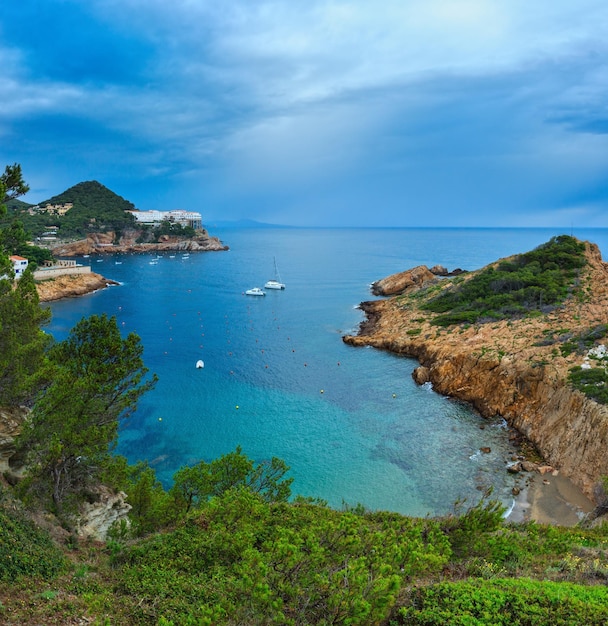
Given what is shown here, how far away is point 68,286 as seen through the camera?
71125 mm

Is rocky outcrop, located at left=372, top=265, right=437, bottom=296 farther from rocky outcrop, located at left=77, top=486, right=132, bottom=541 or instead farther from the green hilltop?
the green hilltop

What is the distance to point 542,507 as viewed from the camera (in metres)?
21.9

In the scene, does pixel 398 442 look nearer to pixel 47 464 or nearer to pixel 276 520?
pixel 276 520

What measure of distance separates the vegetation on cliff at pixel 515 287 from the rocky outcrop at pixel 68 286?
175 feet

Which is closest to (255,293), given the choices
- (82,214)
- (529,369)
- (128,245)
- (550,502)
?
(529,369)

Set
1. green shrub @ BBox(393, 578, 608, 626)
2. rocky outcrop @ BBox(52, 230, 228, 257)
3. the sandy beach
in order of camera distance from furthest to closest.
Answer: rocky outcrop @ BBox(52, 230, 228, 257)
the sandy beach
green shrub @ BBox(393, 578, 608, 626)

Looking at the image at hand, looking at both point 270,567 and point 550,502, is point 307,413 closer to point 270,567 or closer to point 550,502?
point 550,502

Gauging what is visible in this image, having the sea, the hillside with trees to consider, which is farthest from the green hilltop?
the hillside with trees

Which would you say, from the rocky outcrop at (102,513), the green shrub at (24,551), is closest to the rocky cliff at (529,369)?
the rocky outcrop at (102,513)

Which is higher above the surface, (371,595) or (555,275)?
(555,275)

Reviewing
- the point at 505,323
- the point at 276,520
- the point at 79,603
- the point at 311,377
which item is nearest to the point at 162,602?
the point at 79,603

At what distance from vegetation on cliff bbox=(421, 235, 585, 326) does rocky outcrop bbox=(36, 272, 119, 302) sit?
5333 cm

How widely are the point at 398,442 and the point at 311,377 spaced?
12.1 metres

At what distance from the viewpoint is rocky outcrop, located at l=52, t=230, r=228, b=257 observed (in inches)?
4584
